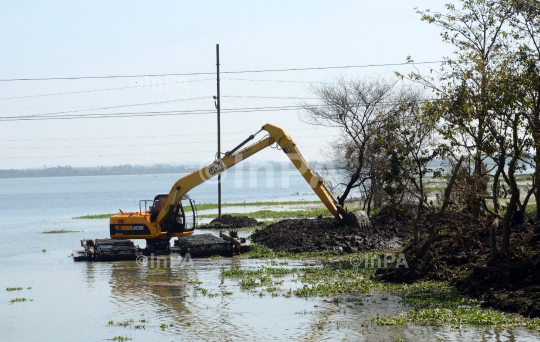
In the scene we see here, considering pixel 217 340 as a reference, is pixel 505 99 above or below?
above

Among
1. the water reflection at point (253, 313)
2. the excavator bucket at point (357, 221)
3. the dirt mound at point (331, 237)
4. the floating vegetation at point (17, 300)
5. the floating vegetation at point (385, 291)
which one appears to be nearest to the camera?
the water reflection at point (253, 313)

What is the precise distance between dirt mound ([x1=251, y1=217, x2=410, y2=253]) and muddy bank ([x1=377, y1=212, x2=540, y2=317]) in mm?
3124

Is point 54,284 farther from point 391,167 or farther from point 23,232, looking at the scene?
point 23,232

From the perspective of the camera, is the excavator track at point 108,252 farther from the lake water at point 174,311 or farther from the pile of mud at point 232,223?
the pile of mud at point 232,223

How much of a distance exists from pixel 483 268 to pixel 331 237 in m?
9.33

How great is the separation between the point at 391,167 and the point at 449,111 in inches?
130

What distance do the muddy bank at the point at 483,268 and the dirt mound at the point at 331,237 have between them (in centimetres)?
312

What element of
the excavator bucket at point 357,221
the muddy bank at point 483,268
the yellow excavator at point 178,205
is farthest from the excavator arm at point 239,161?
the muddy bank at point 483,268

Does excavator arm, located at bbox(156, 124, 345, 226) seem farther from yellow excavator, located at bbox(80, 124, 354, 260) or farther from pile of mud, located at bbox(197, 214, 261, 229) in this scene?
pile of mud, located at bbox(197, 214, 261, 229)

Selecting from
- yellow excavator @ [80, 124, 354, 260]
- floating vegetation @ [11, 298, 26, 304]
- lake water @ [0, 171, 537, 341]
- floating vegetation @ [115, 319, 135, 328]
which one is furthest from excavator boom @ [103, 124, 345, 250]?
floating vegetation @ [115, 319, 135, 328]

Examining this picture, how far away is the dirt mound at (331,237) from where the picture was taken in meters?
23.2

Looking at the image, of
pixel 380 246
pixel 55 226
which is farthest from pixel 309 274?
pixel 55 226

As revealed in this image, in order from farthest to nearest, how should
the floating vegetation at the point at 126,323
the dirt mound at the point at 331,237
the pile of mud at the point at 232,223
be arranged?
1. the pile of mud at the point at 232,223
2. the dirt mound at the point at 331,237
3. the floating vegetation at the point at 126,323

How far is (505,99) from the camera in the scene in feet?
45.8
